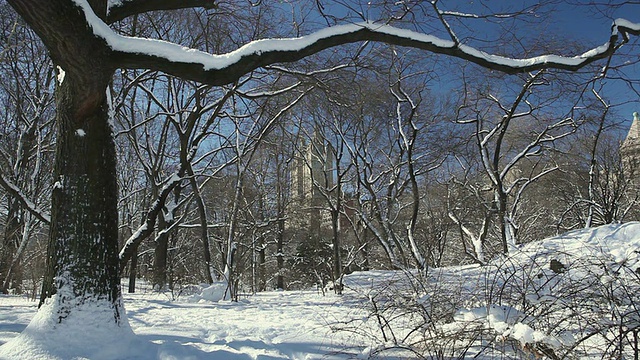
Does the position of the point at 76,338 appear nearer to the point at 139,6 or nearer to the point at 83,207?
the point at 83,207

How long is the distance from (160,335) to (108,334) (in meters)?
0.79

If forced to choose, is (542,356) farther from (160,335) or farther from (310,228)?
(310,228)

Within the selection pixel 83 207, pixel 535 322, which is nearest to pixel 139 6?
pixel 83 207

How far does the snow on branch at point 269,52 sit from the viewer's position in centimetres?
366

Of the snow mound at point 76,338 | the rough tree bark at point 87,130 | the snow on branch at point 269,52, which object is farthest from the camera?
the snow on branch at point 269,52

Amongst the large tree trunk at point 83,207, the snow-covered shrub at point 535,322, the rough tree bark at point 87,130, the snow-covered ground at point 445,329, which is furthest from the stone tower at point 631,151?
the large tree trunk at point 83,207

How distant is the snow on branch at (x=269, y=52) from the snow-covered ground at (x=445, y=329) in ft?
7.53

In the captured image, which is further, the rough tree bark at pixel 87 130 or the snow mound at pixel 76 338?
the rough tree bark at pixel 87 130

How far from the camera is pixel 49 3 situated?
3.16 m

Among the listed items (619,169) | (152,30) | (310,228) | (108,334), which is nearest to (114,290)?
(108,334)

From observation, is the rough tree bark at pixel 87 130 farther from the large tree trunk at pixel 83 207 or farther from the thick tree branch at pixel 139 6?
the thick tree branch at pixel 139 6

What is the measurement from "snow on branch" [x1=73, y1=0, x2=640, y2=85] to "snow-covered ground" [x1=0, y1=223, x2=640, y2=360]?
229 cm

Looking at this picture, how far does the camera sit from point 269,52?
13.2 ft

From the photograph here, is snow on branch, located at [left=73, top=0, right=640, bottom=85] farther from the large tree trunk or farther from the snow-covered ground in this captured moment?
the snow-covered ground
